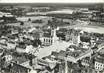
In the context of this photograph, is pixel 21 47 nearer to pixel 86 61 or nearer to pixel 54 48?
pixel 54 48

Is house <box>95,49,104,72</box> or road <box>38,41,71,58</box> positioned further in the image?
road <box>38,41,71,58</box>

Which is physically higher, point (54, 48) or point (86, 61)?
point (54, 48)

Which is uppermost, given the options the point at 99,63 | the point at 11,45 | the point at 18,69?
the point at 11,45

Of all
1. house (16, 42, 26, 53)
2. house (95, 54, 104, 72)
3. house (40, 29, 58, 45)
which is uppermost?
house (40, 29, 58, 45)

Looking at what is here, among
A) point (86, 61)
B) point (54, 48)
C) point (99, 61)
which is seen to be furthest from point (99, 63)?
point (54, 48)

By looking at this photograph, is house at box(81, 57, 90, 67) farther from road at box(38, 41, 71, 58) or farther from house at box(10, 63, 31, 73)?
house at box(10, 63, 31, 73)

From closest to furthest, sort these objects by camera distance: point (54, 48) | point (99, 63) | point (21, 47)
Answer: point (99, 63)
point (54, 48)
point (21, 47)

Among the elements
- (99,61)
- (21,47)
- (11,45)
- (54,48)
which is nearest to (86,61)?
(99,61)

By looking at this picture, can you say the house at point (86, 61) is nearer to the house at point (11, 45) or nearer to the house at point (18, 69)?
the house at point (18, 69)

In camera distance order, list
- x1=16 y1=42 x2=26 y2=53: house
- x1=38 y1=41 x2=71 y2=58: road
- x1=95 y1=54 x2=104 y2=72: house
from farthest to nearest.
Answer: x1=16 y1=42 x2=26 y2=53: house < x1=38 y1=41 x2=71 y2=58: road < x1=95 y1=54 x2=104 y2=72: house

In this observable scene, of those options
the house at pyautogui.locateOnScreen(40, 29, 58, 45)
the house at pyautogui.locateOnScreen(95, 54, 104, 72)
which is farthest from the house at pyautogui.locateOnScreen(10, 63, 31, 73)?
the house at pyautogui.locateOnScreen(95, 54, 104, 72)

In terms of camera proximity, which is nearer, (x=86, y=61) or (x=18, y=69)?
(x=86, y=61)

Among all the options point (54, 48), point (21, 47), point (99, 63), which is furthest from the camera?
point (21, 47)
